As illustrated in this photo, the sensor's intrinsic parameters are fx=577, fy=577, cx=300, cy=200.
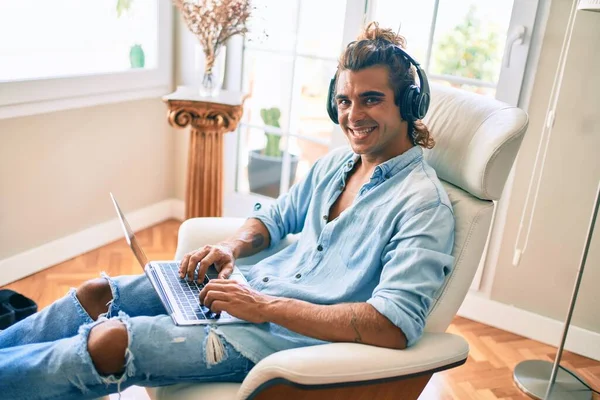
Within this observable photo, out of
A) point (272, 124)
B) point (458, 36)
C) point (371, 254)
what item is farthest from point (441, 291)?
point (272, 124)

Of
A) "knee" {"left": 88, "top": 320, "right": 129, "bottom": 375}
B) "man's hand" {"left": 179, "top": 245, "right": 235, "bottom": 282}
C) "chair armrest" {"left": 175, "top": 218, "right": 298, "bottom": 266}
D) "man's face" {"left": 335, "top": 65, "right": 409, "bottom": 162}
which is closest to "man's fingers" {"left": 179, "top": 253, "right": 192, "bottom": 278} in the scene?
"man's hand" {"left": 179, "top": 245, "right": 235, "bottom": 282}

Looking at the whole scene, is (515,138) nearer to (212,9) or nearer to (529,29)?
(529,29)

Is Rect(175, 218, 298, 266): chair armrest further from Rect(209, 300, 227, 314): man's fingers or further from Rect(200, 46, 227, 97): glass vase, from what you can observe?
Rect(200, 46, 227, 97): glass vase

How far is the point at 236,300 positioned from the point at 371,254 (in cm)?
32

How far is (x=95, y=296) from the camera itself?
1.42 m

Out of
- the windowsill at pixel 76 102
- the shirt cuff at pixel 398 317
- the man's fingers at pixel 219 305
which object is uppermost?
the windowsill at pixel 76 102

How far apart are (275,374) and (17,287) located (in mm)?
1730

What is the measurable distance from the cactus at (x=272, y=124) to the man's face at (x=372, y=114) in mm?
1413

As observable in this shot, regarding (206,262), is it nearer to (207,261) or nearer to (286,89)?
(207,261)

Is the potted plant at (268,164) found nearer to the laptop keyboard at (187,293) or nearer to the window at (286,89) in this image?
the window at (286,89)

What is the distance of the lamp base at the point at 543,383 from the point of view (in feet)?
6.49

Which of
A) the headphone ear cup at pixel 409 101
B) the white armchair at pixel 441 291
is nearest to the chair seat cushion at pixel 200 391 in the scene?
the white armchair at pixel 441 291

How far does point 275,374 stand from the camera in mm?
1068

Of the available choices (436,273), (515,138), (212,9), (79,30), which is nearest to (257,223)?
(436,273)
